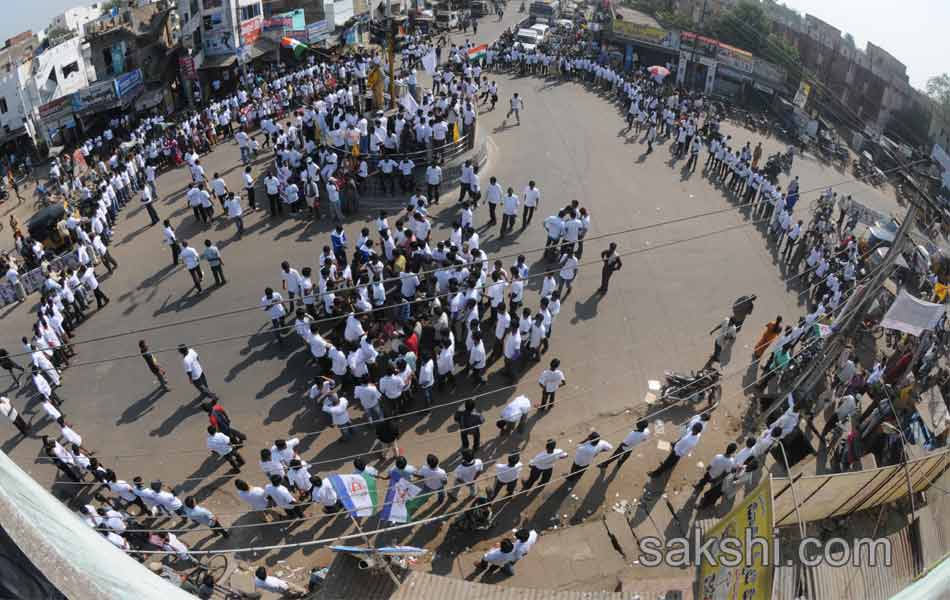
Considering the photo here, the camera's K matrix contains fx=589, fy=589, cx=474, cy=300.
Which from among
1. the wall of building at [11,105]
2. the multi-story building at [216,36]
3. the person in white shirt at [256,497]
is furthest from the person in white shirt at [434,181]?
the wall of building at [11,105]

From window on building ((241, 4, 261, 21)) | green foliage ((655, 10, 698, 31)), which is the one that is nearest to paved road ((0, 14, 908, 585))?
window on building ((241, 4, 261, 21))

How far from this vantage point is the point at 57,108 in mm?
24609

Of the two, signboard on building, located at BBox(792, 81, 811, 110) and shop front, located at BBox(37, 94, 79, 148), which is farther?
signboard on building, located at BBox(792, 81, 811, 110)

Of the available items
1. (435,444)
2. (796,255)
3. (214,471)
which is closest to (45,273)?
(214,471)

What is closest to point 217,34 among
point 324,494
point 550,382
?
point 550,382

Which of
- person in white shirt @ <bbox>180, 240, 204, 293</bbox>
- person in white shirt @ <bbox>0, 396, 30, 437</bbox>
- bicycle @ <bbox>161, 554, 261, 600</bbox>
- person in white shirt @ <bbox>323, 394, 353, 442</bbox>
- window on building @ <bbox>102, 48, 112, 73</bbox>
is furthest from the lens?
window on building @ <bbox>102, 48, 112, 73</bbox>

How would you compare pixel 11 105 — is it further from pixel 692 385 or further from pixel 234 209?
pixel 692 385

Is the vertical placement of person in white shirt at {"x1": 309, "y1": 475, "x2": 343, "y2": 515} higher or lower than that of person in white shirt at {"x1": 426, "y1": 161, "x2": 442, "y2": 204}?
lower

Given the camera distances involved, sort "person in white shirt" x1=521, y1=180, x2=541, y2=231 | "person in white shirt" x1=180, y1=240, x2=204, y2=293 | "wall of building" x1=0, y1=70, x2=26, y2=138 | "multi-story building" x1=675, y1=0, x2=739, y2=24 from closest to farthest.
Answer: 1. "person in white shirt" x1=180, y1=240, x2=204, y2=293
2. "person in white shirt" x1=521, y1=180, x2=541, y2=231
3. "wall of building" x1=0, y1=70, x2=26, y2=138
4. "multi-story building" x1=675, y1=0, x2=739, y2=24

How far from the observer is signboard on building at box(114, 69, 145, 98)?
86.4 ft

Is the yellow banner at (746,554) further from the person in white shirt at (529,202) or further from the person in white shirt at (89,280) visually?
the person in white shirt at (89,280)

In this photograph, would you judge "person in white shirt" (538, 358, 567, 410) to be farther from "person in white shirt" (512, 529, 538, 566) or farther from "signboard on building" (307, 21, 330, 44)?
"signboard on building" (307, 21, 330, 44)

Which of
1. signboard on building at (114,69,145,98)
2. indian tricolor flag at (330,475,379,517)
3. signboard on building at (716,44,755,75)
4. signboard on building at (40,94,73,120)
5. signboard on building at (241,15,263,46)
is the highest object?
signboard on building at (241,15,263,46)

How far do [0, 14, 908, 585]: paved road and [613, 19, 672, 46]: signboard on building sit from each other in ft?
54.2
